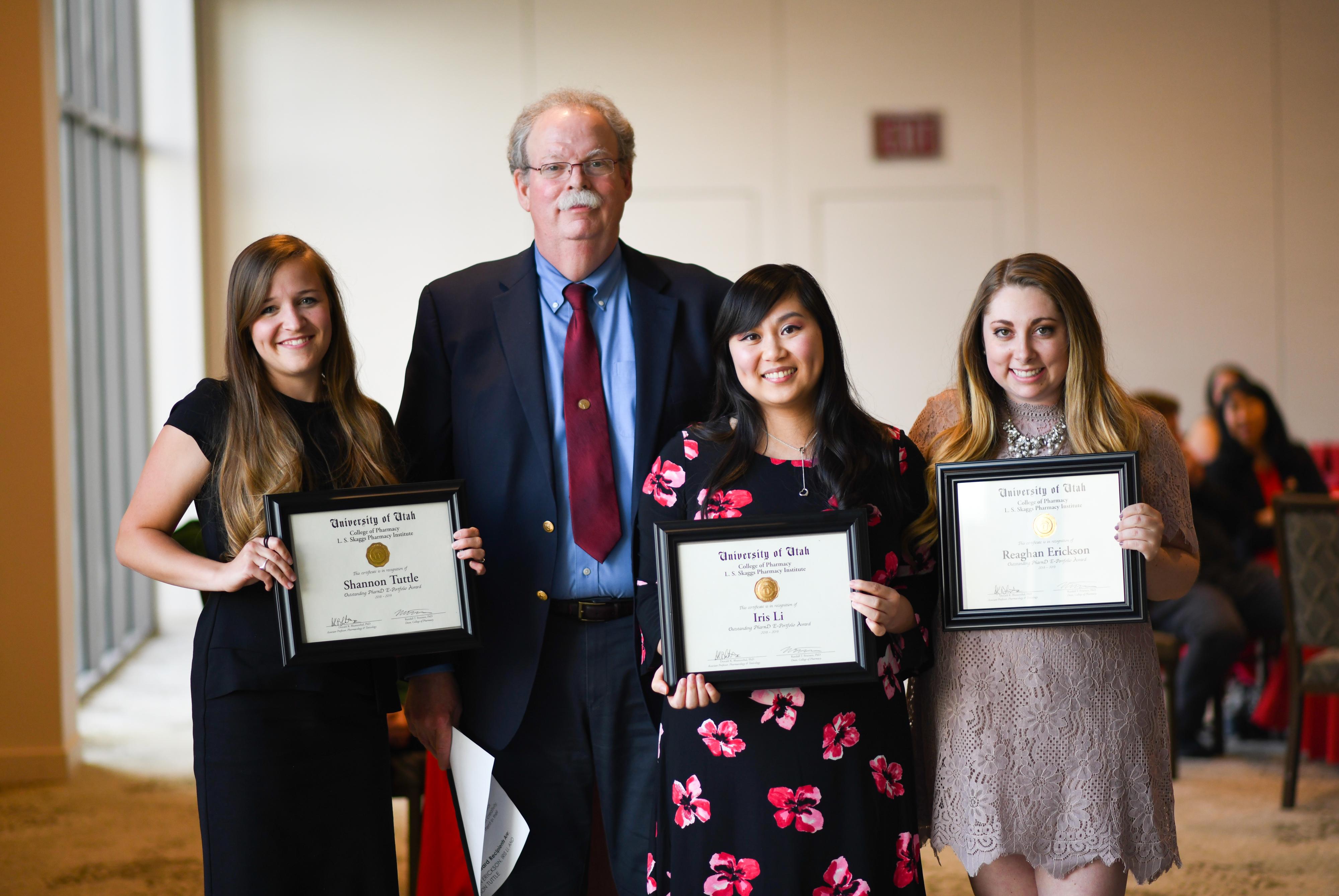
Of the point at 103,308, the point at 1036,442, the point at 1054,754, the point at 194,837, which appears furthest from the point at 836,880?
the point at 103,308

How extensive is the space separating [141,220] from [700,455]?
6064mm

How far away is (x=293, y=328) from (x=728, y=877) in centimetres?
118

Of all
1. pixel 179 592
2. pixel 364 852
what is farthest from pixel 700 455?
pixel 179 592

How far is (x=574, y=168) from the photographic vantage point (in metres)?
2.22

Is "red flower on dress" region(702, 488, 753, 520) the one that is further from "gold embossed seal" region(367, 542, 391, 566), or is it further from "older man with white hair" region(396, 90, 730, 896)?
"gold embossed seal" region(367, 542, 391, 566)

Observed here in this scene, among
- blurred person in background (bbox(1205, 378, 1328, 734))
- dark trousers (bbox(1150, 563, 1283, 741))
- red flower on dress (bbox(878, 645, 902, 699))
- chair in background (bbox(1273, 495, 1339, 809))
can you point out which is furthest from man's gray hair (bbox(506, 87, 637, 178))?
blurred person in background (bbox(1205, 378, 1328, 734))

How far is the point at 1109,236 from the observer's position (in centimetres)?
726

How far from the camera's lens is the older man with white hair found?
214 centimetres

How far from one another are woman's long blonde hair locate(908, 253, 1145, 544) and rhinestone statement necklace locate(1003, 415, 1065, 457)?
16 mm

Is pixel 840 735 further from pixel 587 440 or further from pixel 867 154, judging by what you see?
pixel 867 154

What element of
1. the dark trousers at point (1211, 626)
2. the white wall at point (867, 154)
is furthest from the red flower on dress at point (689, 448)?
the white wall at point (867, 154)

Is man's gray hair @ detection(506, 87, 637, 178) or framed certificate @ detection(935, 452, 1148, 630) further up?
man's gray hair @ detection(506, 87, 637, 178)

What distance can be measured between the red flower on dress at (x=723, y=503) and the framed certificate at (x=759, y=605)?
0.13 metres

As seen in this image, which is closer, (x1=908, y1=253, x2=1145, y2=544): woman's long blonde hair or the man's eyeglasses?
(x1=908, y1=253, x2=1145, y2=544): woman's long blonde hair
